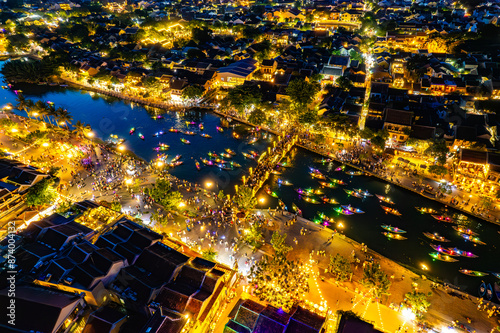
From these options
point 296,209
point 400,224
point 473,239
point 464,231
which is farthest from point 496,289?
point 296,209

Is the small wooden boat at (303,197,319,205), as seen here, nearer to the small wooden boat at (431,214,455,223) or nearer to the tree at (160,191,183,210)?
the small wooden boat at (431,214,455,223)

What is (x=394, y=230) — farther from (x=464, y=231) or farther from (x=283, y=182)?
(x=283, y=182)

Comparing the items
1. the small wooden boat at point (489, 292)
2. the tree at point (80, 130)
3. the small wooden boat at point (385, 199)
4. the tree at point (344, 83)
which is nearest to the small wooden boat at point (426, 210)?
the small wooden boat at point (385, 199)

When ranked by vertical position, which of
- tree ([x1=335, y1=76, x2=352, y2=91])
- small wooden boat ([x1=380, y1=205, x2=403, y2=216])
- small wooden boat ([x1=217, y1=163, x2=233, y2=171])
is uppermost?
tree ([x1=335, y1=76, x2=352, y2=91])

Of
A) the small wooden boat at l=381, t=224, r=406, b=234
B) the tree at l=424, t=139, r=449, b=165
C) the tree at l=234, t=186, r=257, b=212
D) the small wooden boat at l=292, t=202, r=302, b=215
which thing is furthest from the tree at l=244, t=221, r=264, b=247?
the tree at l=424, t=139, r=449, b=165

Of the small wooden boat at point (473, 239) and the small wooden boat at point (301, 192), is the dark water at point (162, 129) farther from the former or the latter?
the small wooden boat at point (473, 239)

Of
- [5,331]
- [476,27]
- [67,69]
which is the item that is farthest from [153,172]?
[476,27]
